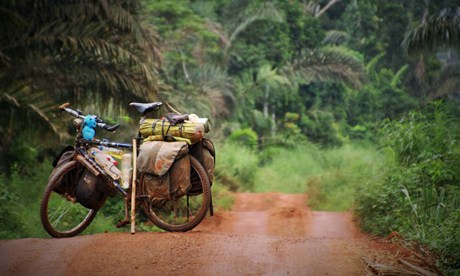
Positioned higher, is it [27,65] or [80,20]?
[80,20]

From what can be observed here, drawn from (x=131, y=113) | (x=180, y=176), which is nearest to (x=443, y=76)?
(x=131, y=113)

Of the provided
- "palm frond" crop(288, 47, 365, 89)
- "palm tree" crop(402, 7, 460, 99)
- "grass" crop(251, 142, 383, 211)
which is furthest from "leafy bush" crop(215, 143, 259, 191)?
"palm frond" crop(288, 47, 365, 89)

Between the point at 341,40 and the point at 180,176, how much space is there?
21334 mm

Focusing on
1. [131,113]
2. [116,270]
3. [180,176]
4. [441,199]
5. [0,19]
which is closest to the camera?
[116,270]

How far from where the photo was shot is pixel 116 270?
549 cm

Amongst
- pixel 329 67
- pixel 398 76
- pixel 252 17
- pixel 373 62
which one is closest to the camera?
pixel 329 67

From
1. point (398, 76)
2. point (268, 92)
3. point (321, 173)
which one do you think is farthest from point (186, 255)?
point (398, 76)

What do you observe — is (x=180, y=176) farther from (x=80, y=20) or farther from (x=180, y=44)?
(x=180, y=44)

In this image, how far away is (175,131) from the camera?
273 inches

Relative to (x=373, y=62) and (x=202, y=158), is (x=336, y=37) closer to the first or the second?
(x=373, y=62)

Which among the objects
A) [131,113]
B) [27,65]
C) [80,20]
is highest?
[80,20]

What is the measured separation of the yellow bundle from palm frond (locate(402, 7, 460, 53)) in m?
8.97

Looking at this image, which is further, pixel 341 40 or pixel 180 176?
pixel 341 40

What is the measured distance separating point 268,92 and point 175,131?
18412 mm
